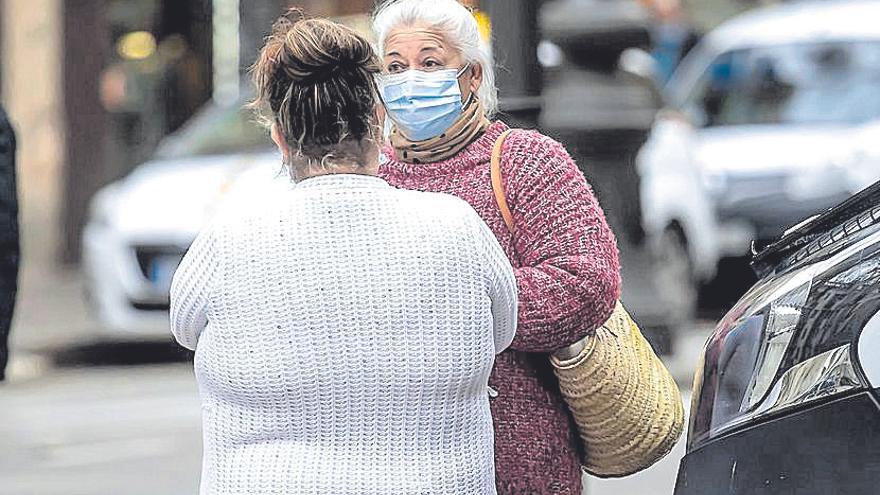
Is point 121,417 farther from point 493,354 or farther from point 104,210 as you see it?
point 493,354

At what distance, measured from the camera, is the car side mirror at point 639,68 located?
874cm

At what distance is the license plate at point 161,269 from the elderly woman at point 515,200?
21.2ft

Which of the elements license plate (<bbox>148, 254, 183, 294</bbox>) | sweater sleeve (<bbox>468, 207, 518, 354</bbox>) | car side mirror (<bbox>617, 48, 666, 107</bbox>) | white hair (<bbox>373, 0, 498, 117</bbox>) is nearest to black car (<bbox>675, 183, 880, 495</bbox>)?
sweater sleeve (<bbox>468, 207, 518, 354</bbox>)

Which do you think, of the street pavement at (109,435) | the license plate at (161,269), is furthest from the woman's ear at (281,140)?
the license plate at (161,269)

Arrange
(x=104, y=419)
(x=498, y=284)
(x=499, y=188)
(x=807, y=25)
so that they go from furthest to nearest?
(x=807, y=25) → (x=104, y=419) → (x=499, y=188) → (x=498, y=284)

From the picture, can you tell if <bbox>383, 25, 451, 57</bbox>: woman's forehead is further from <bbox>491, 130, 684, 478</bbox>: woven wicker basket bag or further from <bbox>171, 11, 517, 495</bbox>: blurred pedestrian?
<bbox>171, 11, 517, 495</bbox>: blurred pedestrian

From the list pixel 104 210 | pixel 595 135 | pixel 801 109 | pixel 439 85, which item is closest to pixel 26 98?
pixel 104 210

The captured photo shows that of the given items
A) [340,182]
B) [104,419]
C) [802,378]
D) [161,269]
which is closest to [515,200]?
[340,182]

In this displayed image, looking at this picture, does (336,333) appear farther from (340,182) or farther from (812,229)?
(812,229)

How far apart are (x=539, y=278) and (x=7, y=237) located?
1.81 metres

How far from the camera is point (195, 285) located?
2797 mm

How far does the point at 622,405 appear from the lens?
3.27 metres

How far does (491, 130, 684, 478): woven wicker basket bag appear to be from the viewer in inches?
127

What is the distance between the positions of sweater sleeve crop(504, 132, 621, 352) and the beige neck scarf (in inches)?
4.3
